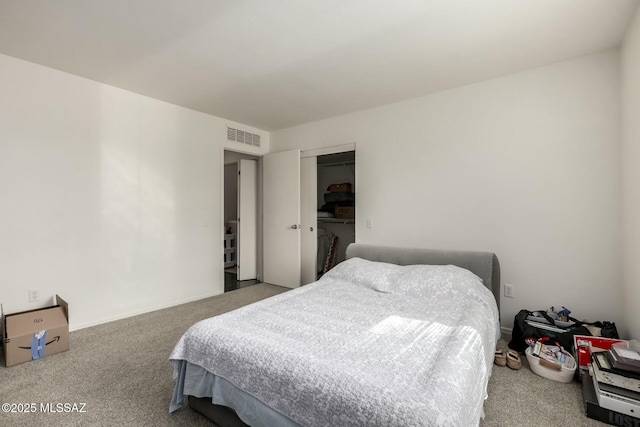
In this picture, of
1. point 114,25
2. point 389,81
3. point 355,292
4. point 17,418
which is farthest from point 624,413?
point 114,25

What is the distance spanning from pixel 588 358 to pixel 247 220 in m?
4.30

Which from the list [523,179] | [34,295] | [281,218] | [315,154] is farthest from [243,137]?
[523,179]

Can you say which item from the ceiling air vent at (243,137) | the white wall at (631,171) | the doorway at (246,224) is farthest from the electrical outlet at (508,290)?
the ceiling air vent at (243,137)

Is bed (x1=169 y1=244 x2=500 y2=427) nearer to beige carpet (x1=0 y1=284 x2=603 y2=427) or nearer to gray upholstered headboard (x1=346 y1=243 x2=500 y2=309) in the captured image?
beige carpet (x1=0 y1=284 x2=603 y2=427)

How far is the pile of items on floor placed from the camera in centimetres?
156

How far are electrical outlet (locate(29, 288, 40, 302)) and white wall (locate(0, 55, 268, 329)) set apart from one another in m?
0.03

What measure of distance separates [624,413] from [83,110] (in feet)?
15.3

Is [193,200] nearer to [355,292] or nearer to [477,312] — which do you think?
[355,292]

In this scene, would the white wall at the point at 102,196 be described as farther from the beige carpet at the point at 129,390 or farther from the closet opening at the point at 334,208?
the closet opening at the point at 334,208

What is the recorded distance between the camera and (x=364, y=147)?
3.66 meters

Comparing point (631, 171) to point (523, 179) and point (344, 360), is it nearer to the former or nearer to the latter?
point (523, 179)

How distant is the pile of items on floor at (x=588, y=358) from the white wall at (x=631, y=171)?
9.5 inches

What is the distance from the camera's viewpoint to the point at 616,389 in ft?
5.21

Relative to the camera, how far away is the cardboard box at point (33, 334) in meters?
2.11
